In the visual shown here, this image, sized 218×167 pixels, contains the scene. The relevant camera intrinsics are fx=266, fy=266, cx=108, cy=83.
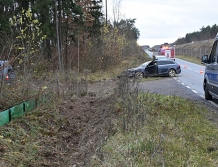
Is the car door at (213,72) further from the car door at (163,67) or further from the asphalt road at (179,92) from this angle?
the car door at (163,67)

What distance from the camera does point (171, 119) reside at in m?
6.98

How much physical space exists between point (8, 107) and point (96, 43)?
19.4m

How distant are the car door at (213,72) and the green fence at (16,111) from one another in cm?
588

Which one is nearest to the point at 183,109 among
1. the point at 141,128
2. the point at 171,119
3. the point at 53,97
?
the point at 171,119

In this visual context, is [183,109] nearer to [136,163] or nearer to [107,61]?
[136,163]

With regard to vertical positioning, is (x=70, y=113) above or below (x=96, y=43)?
below

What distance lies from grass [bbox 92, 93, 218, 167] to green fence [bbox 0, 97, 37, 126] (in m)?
2.55

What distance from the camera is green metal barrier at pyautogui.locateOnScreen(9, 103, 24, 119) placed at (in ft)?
21.4

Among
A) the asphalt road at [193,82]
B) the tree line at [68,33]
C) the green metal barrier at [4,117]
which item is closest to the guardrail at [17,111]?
the green metal barrier at [4,117]

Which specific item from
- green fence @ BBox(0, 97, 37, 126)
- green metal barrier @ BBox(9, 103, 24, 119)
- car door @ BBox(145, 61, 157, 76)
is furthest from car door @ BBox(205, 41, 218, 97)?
car door @ BBox(145, 61, 157, 76)

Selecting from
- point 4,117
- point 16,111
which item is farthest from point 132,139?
point 16,111

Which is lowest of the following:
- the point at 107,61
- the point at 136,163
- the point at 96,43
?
the point at 136,163

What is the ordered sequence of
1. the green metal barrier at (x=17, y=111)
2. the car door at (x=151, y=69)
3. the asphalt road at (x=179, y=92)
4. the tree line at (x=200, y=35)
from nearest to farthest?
the green metal barrier at (x=17, y=111)
the asphalt road at (x=179, y=92)
the car door at (x=151, y=69)
the tree line at (x=200, y=35)

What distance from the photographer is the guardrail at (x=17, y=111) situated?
608 cm
